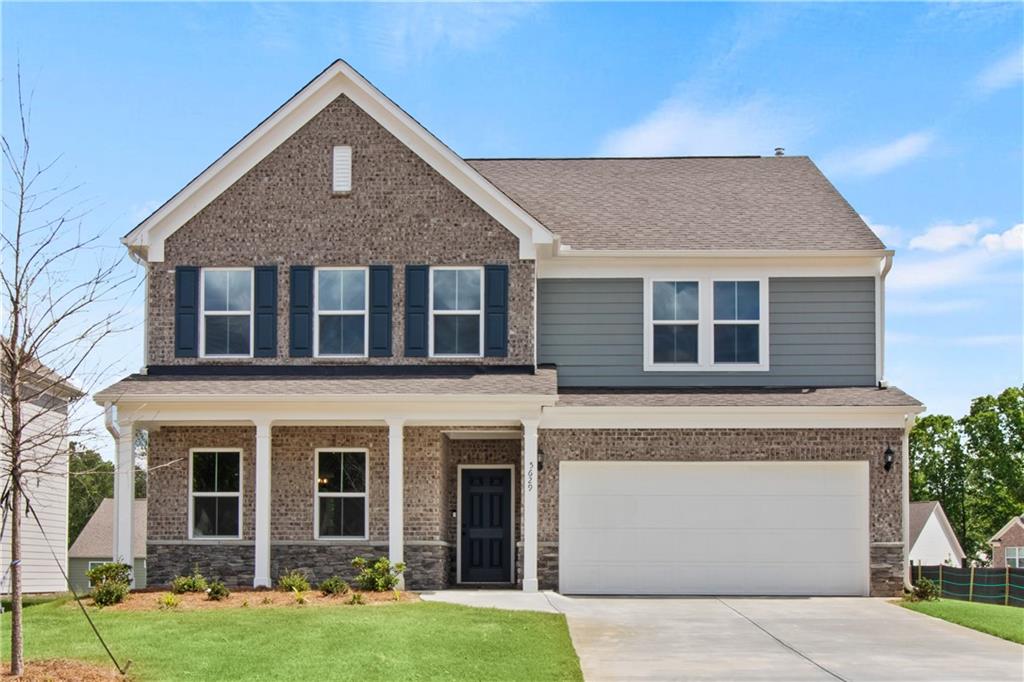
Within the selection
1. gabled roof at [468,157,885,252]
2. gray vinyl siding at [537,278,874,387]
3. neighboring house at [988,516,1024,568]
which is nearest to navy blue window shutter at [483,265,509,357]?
gray vinyl siding at [537,278,874,387]

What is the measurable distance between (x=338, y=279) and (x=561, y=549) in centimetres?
593

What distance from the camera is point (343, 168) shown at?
21141 millimetres

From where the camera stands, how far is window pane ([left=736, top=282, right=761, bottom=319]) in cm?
2159

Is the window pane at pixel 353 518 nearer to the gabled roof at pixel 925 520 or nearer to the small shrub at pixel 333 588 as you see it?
the small shrub at pixel 333 588

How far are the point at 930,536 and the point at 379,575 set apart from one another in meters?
47.1

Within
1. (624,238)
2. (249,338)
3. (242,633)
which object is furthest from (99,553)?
(242,633)

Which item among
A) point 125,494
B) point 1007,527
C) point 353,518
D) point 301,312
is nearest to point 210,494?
point 125,494

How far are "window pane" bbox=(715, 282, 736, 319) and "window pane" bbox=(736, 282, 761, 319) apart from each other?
0.07 metres

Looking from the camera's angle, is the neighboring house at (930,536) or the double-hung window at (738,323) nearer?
the double-hung window at (738,323)

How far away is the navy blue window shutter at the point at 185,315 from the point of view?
21.1 metres

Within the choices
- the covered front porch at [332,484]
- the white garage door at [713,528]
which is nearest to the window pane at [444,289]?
the covered front porch at [332,484]

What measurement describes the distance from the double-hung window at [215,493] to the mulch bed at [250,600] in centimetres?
214

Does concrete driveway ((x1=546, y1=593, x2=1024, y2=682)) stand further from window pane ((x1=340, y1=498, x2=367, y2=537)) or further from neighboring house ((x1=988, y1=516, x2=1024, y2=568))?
neighboring house ((x1=988, y1=516, x2=1024, y2=568))

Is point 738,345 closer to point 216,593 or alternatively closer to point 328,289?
point 328,289
